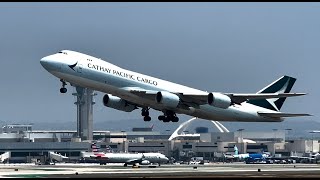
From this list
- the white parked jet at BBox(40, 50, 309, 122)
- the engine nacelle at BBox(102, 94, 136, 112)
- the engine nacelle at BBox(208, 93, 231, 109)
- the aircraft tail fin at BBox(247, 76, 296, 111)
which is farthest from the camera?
the aircraft tail fin at BBox(247, 76, 296, 111)

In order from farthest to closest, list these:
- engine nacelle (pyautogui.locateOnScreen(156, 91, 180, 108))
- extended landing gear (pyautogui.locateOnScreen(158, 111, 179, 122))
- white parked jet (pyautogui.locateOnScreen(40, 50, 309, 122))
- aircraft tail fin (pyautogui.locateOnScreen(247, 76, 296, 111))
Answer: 1. aircraft tail fin (pyautogui.locateOnScreen(247, 76, 296, 111))
2. extended landing gear (pyautogui.locateOnScreen(158, 111, 179, 122))
3. engine nacelle (pyautogui.locateOnScreen(156, 91, 180, 108))
4. white parked jet (pyautogui.locateOnScreen(40, 50, 309, 122))

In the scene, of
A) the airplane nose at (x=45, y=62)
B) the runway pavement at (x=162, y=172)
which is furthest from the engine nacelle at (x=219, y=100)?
the airplane nose at (x=45, y=62)

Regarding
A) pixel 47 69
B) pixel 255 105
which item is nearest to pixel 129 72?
pixel 47 69

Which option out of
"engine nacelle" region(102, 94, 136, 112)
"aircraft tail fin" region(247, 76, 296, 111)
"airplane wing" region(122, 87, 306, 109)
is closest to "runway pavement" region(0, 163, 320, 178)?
"engine nacelle" region(102, 94, 136, 112)

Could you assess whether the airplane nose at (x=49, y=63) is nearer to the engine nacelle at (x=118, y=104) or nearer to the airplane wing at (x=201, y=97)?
the airplane wing at (x=201, y=97)

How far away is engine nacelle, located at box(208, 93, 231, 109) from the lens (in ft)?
367

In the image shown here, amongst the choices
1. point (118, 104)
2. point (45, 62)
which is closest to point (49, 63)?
point (45, 62)

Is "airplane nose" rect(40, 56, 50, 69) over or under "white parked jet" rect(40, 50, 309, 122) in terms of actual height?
over

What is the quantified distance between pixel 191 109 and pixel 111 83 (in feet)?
45.8

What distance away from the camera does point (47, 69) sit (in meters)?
107

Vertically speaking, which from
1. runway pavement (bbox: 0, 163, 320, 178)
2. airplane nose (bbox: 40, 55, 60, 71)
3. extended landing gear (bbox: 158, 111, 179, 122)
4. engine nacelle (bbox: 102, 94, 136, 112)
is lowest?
runway pavement (bbox: 0, 163, 320, 178)

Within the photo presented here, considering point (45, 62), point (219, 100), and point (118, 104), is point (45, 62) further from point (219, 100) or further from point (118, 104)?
point (219, 100)

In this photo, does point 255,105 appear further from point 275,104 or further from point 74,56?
point 74,56

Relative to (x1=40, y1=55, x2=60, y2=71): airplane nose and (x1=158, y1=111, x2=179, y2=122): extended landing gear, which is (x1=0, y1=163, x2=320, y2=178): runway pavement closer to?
Answer: (x1=158, y1=111, x2=179, y2=122): extended landing gear
